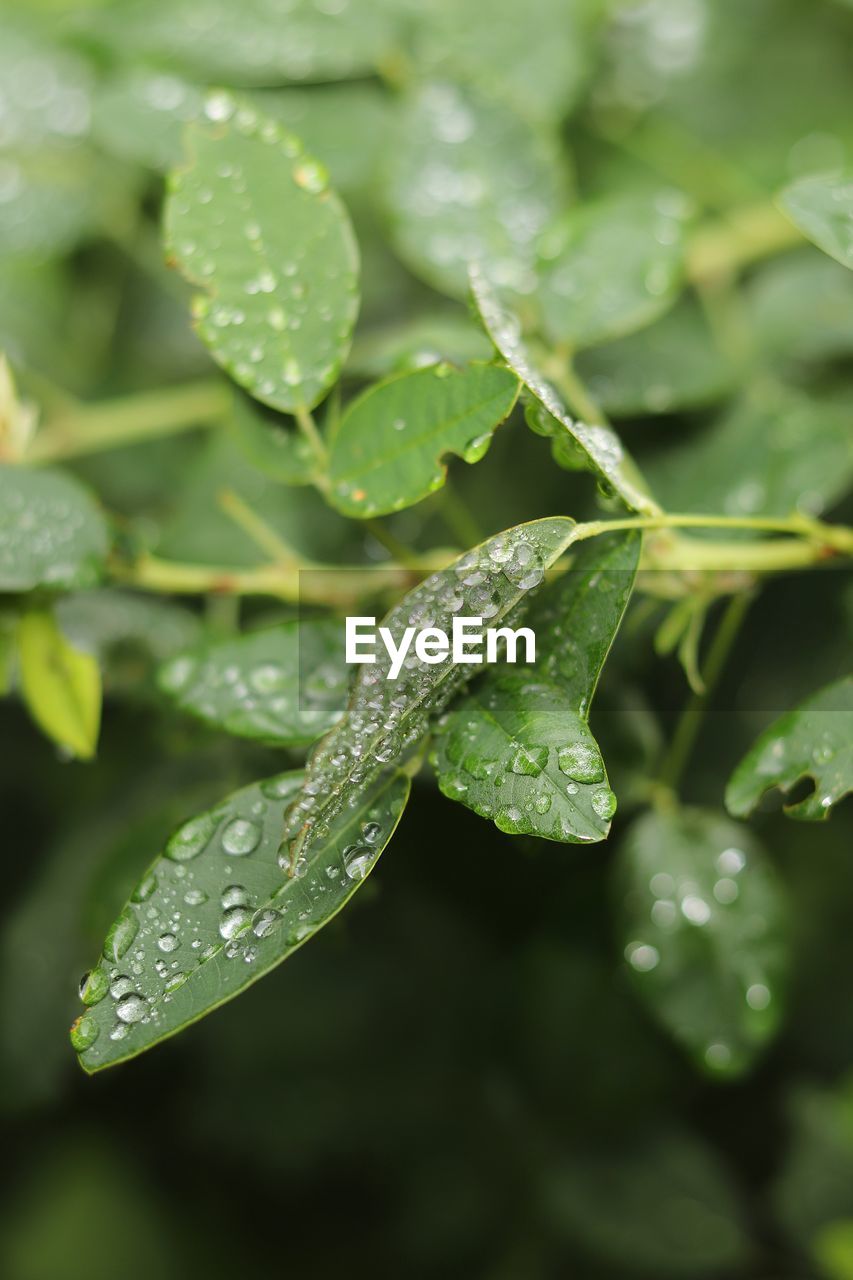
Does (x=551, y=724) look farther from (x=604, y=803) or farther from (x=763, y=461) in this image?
(x=763, y=461)

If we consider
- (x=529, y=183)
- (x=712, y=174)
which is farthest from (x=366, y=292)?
(x=712, y=174)

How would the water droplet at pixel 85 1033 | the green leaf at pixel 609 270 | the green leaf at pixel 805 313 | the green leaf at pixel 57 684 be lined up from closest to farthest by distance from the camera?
the water droplet at pixel 85 1033, the green leaf at pixel 57 684, the green leaf at pixel 609 270, the green leaf at pixel 805 313

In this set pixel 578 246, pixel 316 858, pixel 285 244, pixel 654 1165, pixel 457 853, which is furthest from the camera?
pixel 654 1165

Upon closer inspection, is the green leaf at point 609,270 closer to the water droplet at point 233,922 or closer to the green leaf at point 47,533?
the green leaf at point 47,533

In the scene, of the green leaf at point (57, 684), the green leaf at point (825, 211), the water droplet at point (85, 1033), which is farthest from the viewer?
the green leaf at point (57, 684)

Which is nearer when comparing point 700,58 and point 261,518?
point 261,518

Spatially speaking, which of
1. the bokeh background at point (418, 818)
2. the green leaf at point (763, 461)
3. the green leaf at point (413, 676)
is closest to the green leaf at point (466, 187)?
the bokeh background at point (418, 818)

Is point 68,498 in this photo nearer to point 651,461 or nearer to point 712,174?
point 651,461

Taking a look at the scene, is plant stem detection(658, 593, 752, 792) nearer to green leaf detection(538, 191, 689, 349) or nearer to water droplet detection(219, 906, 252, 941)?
green leaf detection(538, 191, 689, 349)
